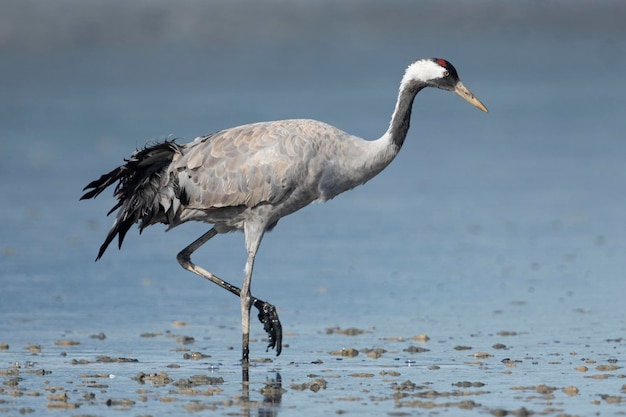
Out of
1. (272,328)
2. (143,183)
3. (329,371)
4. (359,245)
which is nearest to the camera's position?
(329,371)

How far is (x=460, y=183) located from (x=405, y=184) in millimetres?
701

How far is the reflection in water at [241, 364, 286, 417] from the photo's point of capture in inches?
326

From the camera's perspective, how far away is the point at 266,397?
872 cm

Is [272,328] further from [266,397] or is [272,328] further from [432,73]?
[432,73]

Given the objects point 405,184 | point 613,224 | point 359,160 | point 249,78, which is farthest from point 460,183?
point 249,78

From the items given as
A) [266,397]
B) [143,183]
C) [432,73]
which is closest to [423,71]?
[432,73]

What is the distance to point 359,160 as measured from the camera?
10836mm

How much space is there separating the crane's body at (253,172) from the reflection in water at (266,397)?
1296 millimetres

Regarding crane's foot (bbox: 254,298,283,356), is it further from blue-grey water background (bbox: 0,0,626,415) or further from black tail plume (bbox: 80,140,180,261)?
black tail plume (bbox: 80,140,180,261)

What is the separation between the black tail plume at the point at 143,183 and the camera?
1095cm

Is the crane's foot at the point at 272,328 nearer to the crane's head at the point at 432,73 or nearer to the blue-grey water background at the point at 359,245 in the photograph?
the blue-grey water background at the point at 359,245

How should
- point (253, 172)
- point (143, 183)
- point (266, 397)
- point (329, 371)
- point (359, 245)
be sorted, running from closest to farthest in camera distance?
point (266, 397) < point (329, 371) < point (253, 172) < point (143, 183) < point (359, 245)

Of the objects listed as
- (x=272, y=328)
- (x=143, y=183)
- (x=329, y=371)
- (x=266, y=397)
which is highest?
(x=143, y=183)

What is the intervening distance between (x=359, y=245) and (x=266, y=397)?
6.43m
